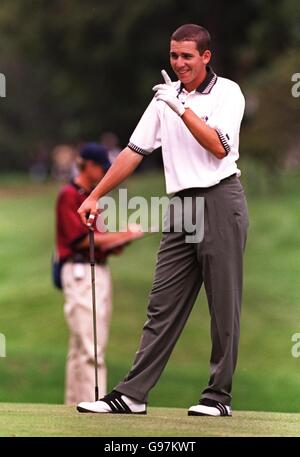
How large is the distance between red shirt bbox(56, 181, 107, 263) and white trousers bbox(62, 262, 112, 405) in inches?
5.8

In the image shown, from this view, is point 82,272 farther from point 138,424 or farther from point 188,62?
point 138,424

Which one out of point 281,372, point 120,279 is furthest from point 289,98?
point 281,372

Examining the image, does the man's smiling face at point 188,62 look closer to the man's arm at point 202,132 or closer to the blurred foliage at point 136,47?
the man's arm at point 202,132

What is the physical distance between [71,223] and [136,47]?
1288 inches

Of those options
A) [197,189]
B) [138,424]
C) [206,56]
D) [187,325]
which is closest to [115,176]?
[197,189]

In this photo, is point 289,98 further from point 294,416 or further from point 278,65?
point 294,416

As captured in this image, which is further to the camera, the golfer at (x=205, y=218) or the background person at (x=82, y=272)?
the background person at (x=82, y=272)

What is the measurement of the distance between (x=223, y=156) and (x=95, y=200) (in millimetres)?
835

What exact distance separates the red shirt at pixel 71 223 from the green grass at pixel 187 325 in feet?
11.5

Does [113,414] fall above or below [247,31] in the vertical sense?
below

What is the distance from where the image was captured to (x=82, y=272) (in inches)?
517

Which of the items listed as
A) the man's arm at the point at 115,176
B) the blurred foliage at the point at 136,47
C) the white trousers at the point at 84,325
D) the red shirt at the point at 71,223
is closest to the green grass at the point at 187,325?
the blurred foliage at the point at 136,47

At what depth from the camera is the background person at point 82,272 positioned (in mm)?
12867
